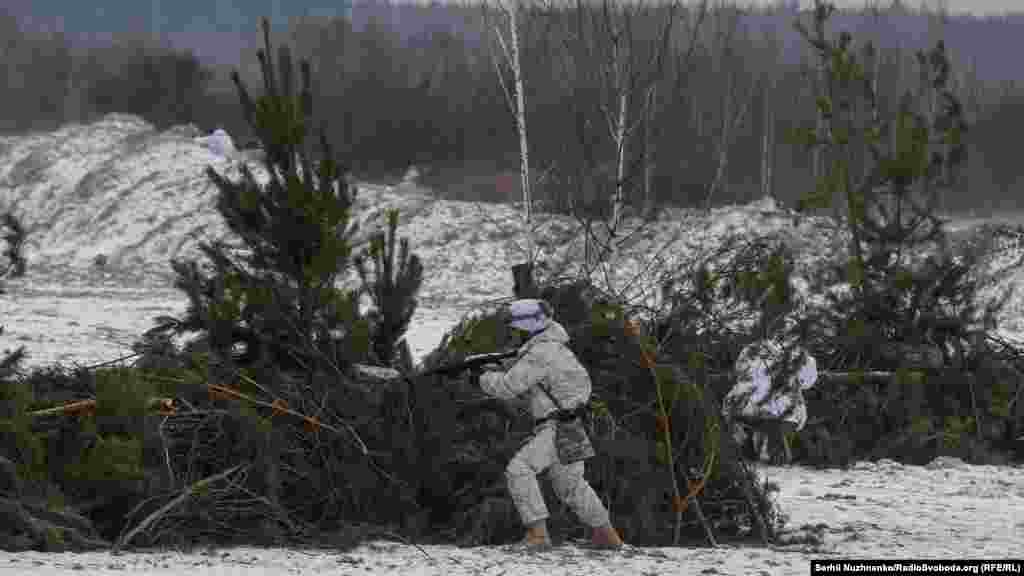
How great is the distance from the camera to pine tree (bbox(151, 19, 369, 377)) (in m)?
7.36

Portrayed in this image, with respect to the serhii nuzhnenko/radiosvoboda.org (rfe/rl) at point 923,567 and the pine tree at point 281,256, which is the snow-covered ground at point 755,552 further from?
the pine tree at point 281,256

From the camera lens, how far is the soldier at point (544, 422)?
6.88m

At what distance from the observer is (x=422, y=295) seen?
2575 cm

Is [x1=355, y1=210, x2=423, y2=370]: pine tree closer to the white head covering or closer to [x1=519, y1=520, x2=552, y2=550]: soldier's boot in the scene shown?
the white head covering

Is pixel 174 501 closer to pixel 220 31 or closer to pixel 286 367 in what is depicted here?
pixel 286 367

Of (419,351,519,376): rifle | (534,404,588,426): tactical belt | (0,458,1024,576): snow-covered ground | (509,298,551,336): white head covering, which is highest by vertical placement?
(509,298,551,336): white head covering

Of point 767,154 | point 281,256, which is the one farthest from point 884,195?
point 767,154

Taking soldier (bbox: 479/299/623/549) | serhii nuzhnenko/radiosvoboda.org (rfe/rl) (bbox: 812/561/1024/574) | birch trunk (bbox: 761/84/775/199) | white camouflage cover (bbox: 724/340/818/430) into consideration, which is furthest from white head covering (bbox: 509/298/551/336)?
birch trunk (bbox: 761/84/775/199)

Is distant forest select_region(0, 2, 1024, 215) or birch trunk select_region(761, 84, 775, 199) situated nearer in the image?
distant forest select_region(0, 2, 1024, 215)

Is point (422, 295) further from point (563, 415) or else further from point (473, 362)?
point (563, 415)

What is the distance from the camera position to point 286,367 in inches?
304

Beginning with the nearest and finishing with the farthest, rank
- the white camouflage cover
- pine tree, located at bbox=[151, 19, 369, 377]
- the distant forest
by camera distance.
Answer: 1. pine tree, located at bbox=[151, 19, 369, 377]
2. the white camouflage cover
3. the distant forest

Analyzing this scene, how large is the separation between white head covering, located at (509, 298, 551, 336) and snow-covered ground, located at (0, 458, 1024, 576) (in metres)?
1.17

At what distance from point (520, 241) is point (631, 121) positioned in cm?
1741
